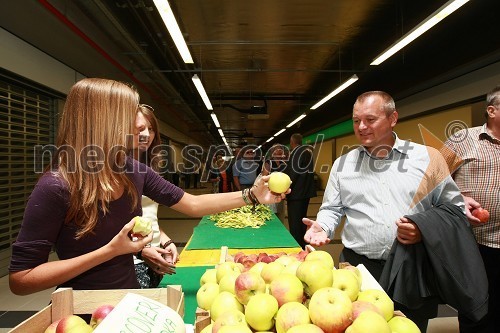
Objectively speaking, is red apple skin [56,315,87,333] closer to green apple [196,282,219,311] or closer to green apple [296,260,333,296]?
green apple [196,282,219,311]

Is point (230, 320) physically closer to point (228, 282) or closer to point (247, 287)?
point (247, 287)

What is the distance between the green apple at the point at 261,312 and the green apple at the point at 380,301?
12.5 inches

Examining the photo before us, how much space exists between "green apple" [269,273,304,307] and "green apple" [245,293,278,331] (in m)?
0.05

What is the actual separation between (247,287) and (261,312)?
0.13 metres

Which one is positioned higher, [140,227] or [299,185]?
[140,227]

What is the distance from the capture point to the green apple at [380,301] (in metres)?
1.06

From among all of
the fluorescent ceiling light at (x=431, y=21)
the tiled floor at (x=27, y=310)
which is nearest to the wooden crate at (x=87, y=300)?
the tiled floor at (x=27, y=310)

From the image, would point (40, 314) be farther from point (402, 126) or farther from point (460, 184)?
point (402, 126)

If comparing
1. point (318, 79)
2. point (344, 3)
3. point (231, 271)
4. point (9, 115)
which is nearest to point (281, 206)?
point (344, 3)

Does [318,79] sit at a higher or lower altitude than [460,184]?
higher

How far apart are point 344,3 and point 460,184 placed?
4977mm

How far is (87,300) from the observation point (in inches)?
46.6

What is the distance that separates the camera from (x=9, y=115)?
17.8 ft

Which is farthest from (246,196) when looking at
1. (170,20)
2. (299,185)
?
(299,185)
